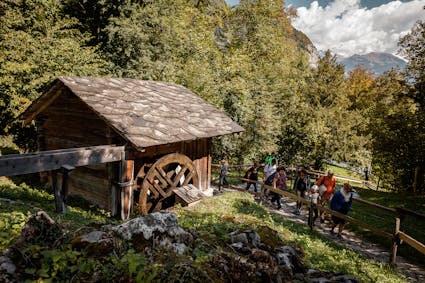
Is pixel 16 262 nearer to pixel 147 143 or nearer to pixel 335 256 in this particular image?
pixel 147 143

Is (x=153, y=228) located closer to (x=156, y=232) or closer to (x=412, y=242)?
(x=156, y=232)

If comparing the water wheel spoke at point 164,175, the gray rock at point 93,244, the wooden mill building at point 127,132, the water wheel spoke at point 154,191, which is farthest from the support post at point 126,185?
the gray rock at point 93,244

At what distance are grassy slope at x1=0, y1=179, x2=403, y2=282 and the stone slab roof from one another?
7.82 ft

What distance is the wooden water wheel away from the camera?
8836 mm

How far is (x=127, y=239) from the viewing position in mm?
3605

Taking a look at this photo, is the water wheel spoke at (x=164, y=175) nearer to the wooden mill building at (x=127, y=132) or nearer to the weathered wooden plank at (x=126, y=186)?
the wooden mill building at (x=127, y=132)

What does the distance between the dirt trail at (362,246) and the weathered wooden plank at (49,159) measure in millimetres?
7239

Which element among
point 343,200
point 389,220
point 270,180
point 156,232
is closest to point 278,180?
point 270,180

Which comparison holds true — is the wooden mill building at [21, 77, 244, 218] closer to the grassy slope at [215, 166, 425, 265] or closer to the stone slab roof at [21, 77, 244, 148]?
the stone slab roof at [21, 77, 244, 148]

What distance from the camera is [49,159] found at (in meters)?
5.48

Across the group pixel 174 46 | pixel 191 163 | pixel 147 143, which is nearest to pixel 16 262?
pixel 147 143

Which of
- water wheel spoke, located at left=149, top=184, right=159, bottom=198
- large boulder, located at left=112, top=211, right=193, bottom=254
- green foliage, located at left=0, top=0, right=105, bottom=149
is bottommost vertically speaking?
water wheel spoke, located at left=149, top=184, right=159, bottom=198

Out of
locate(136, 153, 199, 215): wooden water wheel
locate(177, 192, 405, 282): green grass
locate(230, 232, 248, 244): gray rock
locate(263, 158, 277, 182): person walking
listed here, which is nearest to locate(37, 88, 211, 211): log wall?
locate(136, 153, 199, 215): wooden water wheel

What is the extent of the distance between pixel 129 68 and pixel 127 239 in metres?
15.0
